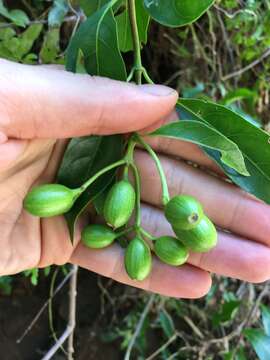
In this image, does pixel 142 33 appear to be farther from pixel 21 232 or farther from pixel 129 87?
pixel 21 232

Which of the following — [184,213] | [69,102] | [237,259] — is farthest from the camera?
[237,259]

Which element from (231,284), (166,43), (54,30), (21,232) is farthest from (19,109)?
(231,284)

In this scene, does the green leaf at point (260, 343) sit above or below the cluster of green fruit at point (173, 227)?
below

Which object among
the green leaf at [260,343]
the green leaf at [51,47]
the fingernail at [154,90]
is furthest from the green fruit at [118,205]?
the green leaf at [260,343]

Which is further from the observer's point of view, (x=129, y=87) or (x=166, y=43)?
(x=166, y=43)

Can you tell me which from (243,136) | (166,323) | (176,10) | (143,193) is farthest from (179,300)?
(176,10)

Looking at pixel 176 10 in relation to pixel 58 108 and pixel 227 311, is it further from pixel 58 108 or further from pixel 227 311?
pixel 227 311

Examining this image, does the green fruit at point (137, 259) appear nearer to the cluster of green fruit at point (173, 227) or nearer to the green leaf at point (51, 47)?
the cluster of green fruit at point (173, 227)
